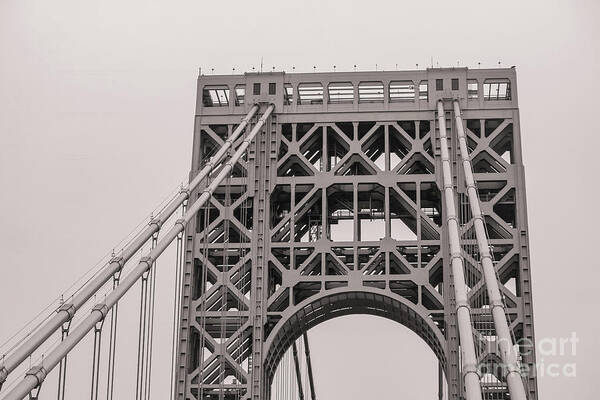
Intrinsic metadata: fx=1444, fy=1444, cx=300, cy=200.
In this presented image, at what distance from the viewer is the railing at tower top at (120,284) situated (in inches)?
1206

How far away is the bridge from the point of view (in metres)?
45.5

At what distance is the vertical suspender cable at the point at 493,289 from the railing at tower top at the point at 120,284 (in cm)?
685

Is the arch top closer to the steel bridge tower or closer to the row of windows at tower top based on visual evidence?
the steel bridge tower

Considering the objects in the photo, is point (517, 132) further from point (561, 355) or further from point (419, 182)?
point (561, 355)

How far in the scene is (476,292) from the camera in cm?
4519

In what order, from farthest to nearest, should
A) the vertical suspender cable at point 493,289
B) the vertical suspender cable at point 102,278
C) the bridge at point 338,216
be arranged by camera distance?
the bridge at point 338,216
the vertical suspender cable at point 102,278
the vertical suspender cable at point 493,289

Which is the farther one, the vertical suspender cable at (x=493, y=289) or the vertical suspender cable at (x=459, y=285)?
the vertical suspender cable at (x=459, y=285)

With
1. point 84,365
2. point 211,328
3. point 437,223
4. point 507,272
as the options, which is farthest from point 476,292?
point 84,365

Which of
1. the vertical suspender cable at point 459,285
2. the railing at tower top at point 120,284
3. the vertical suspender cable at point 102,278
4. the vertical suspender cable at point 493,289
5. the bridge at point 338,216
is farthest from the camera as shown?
the bridge at point 338,216

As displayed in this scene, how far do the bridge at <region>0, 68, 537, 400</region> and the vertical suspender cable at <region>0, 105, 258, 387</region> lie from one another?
236mm

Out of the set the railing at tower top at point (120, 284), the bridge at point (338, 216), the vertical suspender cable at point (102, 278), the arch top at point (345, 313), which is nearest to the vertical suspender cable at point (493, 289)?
the bridge at point (338, 216)

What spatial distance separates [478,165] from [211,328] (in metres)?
10.5

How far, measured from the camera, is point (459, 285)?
127 feet

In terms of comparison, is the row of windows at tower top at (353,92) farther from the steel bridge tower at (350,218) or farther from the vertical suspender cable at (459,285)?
the vertical suspender cable at (459,285)
